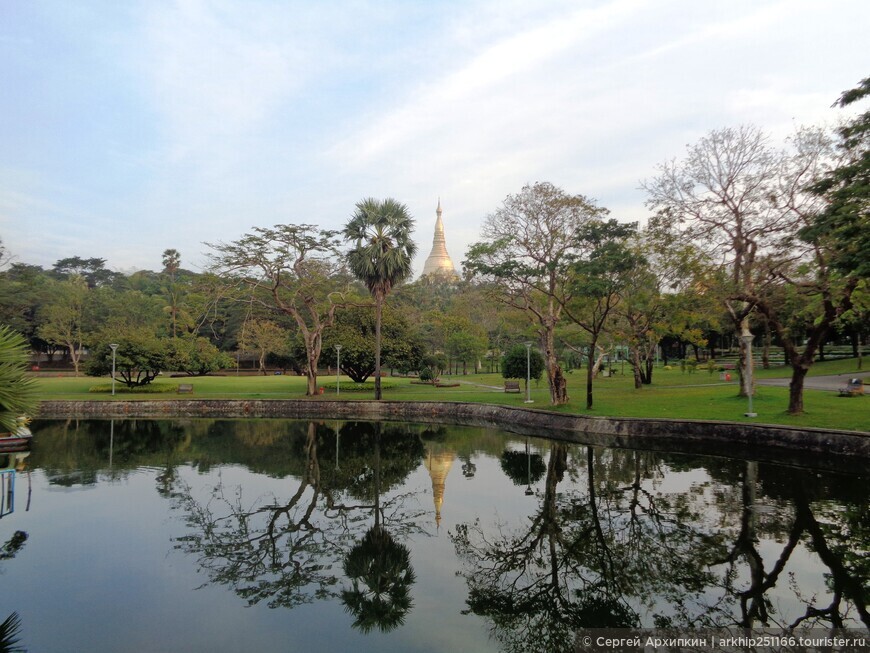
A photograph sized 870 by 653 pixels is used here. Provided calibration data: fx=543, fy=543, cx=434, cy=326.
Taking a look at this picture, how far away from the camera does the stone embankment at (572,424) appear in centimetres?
1623

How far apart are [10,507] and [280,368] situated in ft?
175

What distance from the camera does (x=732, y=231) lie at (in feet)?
70.0

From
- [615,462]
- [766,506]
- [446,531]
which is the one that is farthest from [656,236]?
[446,531]

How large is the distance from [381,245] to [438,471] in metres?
16.5

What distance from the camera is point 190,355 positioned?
4022 centimetres

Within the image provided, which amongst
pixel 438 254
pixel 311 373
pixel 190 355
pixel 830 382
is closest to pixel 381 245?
pixel 311 373

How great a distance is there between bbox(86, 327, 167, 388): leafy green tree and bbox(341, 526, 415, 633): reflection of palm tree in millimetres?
32832

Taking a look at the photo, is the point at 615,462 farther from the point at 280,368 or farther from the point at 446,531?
the point at 280,368

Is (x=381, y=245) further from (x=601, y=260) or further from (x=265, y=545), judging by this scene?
(x=265, y=545)

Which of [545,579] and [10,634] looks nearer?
[10,634]

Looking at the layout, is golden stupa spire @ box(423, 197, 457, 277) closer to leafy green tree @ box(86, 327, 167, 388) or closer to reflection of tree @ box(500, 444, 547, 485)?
leafy green tree @ box(86, 327, 167, 388)

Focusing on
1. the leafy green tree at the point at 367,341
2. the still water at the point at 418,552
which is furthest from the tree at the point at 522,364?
the still water at the point at 418,552

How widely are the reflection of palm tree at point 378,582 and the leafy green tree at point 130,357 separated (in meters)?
32.8

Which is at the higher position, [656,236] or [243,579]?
[656,236]
